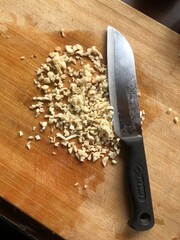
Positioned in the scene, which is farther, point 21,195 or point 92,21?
Result: point 92,21

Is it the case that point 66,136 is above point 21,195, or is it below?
above

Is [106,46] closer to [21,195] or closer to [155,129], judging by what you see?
[155,129]

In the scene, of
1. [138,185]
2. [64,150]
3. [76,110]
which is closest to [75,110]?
[76,110]

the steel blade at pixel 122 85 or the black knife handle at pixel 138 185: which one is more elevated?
the steel blade at pixel 122 85

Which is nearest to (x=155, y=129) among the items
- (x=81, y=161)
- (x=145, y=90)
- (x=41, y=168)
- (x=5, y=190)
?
(x=145, y=90)

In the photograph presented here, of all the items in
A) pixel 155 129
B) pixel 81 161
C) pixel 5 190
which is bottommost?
pixel 5 190

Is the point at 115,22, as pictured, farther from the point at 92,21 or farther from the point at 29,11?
the point at 29,11
